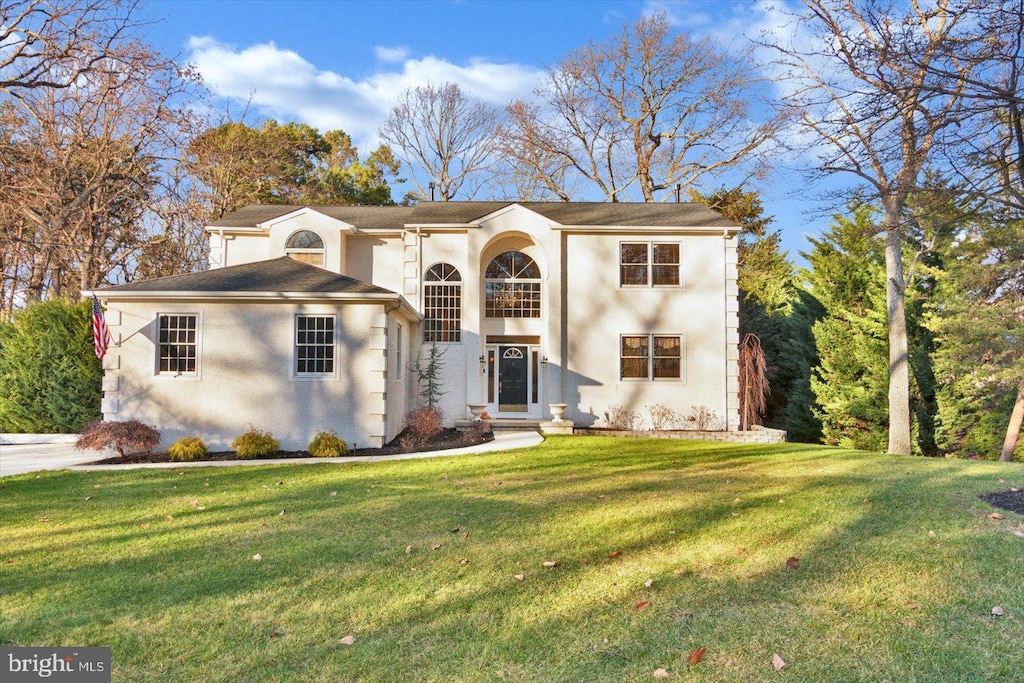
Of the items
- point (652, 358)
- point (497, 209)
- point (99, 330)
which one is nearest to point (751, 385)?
point (652, 358)

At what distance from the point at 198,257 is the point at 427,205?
12.2 m

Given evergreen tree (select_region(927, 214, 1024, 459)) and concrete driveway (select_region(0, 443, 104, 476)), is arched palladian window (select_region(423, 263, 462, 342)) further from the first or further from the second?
evergreen tree (select_region(927, 214, 1024, 459))

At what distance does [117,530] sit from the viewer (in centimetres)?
645

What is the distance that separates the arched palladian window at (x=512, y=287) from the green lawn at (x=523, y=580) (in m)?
10.4

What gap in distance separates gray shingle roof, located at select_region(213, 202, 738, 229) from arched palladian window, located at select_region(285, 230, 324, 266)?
46.2 inches

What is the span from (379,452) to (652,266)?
996 cm

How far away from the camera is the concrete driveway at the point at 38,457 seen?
35.4 feet

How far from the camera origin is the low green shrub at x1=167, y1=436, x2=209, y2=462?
11852mm

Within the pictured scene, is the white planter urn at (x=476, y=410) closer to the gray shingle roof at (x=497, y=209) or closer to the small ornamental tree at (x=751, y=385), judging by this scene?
the gray shingle roof at (x=497, y=209)

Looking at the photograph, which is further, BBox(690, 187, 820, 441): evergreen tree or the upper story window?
BBox(690, 187, 820, 441): evergreen tree

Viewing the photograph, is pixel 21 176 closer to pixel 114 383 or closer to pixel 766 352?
pixel 114 383

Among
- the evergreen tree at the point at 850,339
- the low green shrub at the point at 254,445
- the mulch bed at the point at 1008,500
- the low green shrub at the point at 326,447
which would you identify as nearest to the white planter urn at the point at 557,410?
Result: the low green shrub at the point at 326,447

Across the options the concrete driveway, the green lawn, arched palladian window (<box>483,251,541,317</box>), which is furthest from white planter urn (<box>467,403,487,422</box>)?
the concrete driveway

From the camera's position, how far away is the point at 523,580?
4.77 metres
